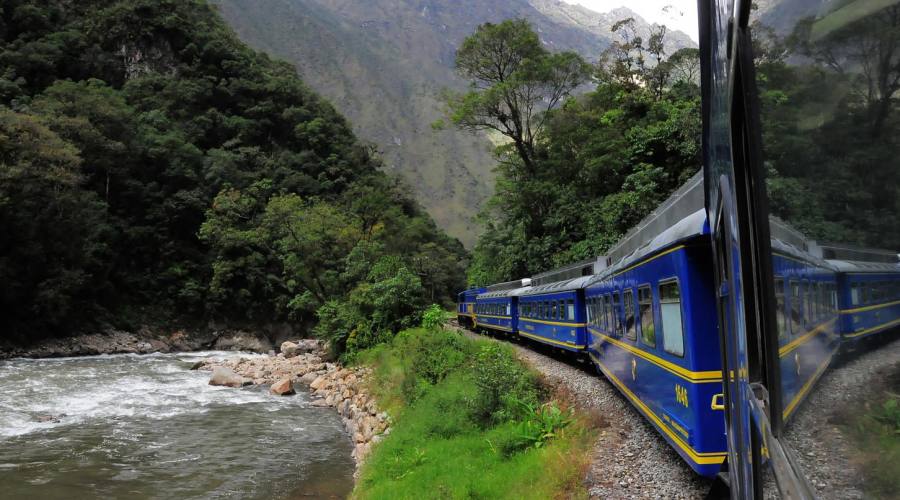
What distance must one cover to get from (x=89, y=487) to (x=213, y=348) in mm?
31045

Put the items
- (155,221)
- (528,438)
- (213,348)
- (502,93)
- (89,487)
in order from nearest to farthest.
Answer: (528,438)
(89,487)
(502,93)
(213,348)
(155,221)

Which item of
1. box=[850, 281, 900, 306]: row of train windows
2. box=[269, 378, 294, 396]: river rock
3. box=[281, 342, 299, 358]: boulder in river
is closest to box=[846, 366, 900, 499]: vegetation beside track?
box=[850, 281, 900, 306]: row of train windows

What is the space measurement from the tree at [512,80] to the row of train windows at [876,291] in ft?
91.9

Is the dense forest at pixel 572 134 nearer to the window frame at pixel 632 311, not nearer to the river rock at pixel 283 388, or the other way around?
the river rock at pixel 283 388

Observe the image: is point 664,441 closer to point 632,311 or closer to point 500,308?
point 632,311

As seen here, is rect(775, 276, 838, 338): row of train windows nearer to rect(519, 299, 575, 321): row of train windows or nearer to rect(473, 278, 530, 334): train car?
rect(519, 299, 575, 321): row of train windows

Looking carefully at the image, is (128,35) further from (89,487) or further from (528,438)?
(528,438)

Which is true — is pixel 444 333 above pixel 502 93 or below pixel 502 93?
below

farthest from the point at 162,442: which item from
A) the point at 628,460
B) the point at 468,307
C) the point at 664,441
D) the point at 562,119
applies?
the point at 468,307

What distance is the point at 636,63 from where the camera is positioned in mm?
29703

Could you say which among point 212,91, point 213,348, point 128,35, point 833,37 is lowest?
point 213,348

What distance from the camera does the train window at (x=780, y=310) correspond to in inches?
57.7

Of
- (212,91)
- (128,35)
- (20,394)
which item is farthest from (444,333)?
(128,35)

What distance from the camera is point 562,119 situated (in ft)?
95.2
